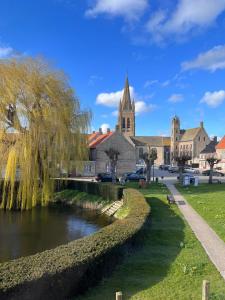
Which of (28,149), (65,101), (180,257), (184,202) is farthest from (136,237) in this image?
(65,101)

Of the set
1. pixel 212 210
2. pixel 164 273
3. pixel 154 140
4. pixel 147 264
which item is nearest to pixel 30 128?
pixel 212 210

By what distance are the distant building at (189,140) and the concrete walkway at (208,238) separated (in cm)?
8151

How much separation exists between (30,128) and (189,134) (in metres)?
91.7

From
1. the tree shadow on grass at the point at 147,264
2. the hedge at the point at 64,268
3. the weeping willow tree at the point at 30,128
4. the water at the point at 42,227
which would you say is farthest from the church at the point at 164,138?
the hedge at the point at 64,268

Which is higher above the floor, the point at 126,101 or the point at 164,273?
the point at 126,101

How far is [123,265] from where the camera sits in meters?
11.7

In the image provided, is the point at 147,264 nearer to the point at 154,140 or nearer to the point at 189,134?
the point at 189,134

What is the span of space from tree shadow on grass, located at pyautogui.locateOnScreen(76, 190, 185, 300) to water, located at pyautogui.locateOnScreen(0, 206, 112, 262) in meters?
5.60

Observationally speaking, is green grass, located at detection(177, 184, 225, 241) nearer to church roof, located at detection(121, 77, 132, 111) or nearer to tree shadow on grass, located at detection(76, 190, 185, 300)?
tree shadow on grass, located at detection(76, 190, 185, 300)

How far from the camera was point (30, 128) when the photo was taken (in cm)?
2764

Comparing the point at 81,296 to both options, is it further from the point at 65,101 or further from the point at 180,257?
the point at 65,101

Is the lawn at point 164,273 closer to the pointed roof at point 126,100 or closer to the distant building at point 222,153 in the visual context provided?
the distant building at point 222,153

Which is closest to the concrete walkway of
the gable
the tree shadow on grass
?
the tree shadow on grass

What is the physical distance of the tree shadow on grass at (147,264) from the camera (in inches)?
379
